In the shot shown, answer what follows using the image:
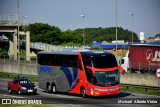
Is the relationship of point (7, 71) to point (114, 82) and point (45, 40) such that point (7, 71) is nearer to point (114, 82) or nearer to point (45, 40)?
point (114, 82)

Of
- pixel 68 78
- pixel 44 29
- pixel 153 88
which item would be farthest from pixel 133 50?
pixel 44 29

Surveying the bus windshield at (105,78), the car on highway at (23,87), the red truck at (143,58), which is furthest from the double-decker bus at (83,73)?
the red truck at (143,58)

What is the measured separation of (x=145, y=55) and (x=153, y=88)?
20.2 m

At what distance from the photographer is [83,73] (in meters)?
36.5

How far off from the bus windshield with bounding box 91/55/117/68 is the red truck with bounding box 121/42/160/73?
2151 cm

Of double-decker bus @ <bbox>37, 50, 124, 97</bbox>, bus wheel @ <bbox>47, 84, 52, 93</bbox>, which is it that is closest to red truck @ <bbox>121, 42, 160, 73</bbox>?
bus wheel @ <bbox>47, 84, 52, 93</bbox>

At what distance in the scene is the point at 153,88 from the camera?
4228 centimetres

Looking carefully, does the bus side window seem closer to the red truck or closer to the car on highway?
the car on highway

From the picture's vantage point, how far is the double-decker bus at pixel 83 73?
3544 cm

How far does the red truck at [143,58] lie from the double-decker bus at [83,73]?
18.5 meters

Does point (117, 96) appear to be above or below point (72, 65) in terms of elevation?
below

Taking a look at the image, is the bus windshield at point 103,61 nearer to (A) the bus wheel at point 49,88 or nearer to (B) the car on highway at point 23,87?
(B) the car on highway at point 23,87

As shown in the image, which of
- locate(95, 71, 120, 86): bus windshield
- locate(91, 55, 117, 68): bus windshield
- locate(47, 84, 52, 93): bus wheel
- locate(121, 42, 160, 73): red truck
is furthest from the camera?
locate(121, 42, 160, 73): red truck

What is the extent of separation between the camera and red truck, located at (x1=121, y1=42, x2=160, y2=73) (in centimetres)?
5941
